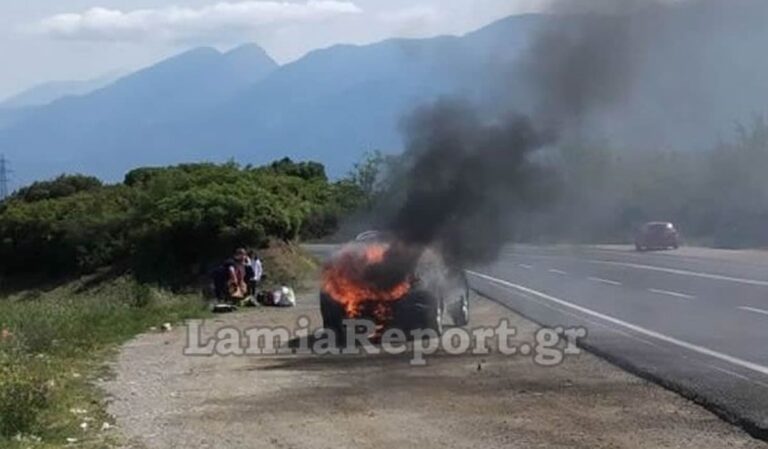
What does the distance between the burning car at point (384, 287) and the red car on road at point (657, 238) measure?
129 feet

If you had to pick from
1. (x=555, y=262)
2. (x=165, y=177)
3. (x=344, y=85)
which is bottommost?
(x=555, y=262)

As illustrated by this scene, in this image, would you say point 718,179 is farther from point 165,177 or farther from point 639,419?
point 639,419

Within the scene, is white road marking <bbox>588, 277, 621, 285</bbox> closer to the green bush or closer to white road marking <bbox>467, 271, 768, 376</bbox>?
white road marking <bbox>467, 271, 768, 376</bbox>

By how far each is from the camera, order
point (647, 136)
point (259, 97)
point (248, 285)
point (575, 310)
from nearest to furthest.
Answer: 1. point (575, 310)
2. point (248, 285)
3. point (647, 136)
4. point (259, 97)

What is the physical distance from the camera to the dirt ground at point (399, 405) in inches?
452

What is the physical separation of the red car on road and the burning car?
39.2 metres

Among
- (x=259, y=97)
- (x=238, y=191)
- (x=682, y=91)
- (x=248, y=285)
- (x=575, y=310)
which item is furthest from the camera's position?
(x=259, y=97)

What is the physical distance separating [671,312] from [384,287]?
6.75 m

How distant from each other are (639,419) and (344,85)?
36.9m

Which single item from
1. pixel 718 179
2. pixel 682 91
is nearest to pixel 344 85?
pixel 682 91

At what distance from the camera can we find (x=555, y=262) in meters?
48.7

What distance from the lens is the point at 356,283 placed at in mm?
20719

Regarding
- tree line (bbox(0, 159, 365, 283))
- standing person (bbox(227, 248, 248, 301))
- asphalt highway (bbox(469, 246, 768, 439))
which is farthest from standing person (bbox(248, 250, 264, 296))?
tree line (bbox(0, 159, 365, 283))

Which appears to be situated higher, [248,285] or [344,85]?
[344,85]
